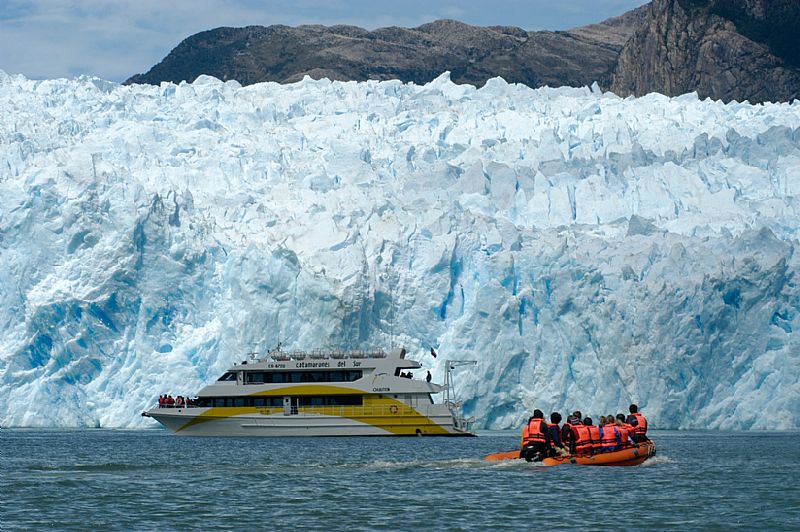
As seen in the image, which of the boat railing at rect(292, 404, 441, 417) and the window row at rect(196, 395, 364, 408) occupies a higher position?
the window row at rect(196, 395, 364, 408)

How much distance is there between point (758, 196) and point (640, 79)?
42.3m

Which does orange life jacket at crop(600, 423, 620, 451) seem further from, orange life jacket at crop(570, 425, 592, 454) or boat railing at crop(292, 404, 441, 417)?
boat railing at crop(292, 404, 441, 417)

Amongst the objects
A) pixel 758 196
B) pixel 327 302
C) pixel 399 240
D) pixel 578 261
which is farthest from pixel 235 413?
pixel 758 196

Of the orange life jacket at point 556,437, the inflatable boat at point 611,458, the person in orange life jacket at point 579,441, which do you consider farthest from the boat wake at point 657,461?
the orange life jacket at point 556,437

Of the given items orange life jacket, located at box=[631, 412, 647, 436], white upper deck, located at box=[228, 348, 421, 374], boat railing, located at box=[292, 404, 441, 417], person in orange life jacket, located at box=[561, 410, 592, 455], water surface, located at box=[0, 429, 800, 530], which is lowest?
water surface, located at box=[0, 429, 800, 530]

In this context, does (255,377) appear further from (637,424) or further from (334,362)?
(637,424)

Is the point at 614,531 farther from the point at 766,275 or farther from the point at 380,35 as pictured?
the point at 380,35

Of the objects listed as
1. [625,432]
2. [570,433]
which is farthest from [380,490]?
[625,432]

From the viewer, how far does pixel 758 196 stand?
63500 millimetres

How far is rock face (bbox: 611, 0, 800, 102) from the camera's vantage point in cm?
9825

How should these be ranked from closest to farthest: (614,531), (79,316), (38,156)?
(614,531) → (79,316) → (38,156)

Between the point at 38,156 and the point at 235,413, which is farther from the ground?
the point at 38,156

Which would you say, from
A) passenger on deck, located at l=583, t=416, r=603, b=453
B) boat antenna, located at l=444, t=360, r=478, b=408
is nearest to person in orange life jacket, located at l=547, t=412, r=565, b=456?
passenger on deck, located at l=583, t=416, r=603, b=453

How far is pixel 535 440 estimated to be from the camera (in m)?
33.4
